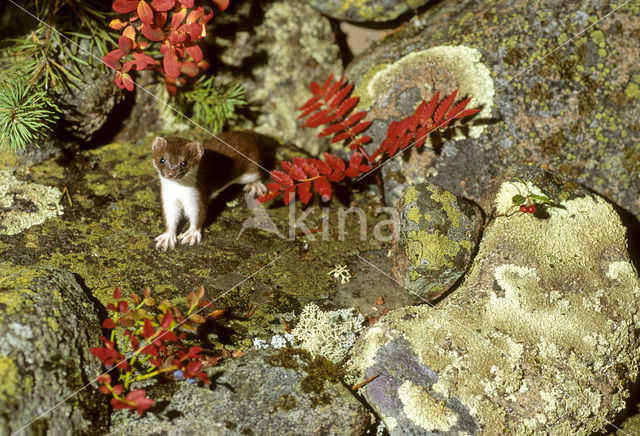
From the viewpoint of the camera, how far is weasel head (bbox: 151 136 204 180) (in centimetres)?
448

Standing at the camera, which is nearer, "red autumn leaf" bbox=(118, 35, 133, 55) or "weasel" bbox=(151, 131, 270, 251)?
"red autumn leaf" bbox=(118, 35, 133, 55)

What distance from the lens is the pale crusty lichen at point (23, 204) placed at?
4.38 metres

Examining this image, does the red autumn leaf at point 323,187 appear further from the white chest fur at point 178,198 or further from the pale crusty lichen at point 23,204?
the pale crusty lichen at point 23,204

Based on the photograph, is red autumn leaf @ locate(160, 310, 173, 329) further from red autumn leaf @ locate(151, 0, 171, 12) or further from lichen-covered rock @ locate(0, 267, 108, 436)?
red autumn leaf @ locate(151, 0, 171, 12)

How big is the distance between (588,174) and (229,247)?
355 cm

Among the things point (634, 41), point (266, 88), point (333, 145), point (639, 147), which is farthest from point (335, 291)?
point (634, 41)

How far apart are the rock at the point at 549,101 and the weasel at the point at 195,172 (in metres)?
1.92

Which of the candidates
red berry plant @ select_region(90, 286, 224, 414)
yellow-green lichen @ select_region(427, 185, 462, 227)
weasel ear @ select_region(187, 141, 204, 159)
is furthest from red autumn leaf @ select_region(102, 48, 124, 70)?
yellow-green lichen @ select_region(427, 185, 462, 227)

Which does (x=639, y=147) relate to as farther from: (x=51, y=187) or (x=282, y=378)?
(x=51, y=187)

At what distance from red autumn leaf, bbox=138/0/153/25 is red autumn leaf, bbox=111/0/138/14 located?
0.08 metres

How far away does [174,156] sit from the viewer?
4.48 meters

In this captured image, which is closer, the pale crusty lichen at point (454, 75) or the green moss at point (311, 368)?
the green moss at point (311, 368)

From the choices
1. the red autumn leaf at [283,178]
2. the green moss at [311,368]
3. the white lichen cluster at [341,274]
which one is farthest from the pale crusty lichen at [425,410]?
the red autumn leaf at [283,178]

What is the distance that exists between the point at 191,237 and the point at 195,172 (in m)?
0.65
